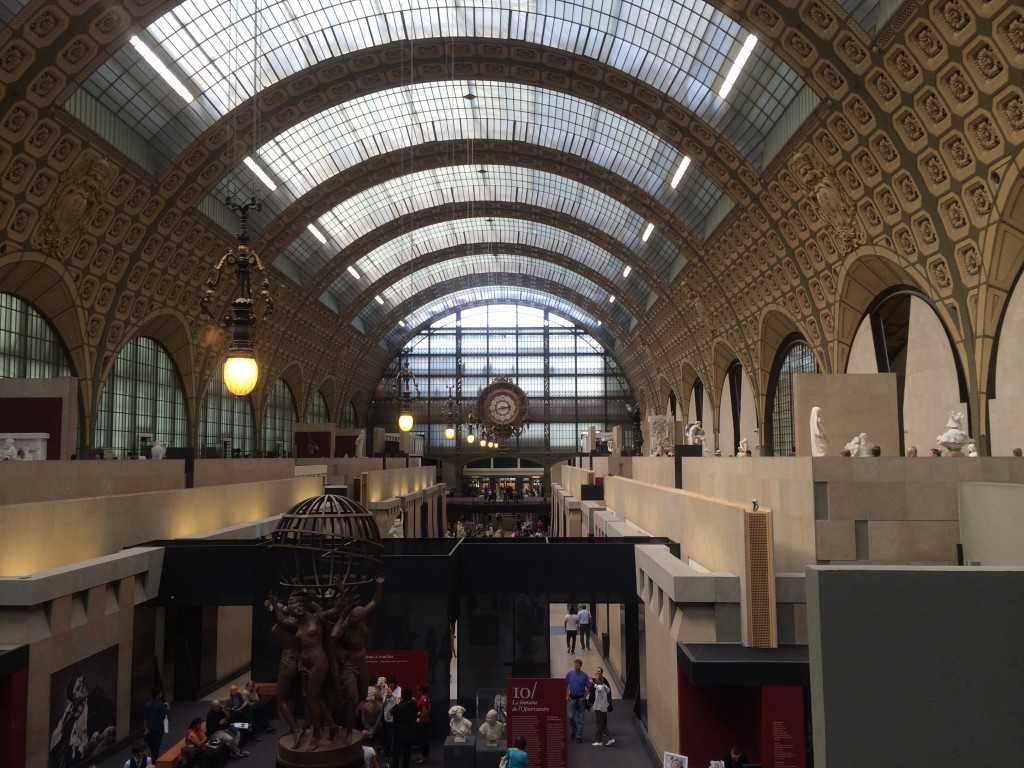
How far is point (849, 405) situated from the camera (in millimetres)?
15195

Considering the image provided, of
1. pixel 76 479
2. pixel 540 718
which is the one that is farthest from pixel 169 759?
pixel 76 479

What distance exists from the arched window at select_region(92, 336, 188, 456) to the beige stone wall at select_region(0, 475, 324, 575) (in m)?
10.8

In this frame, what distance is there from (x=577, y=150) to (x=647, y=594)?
27.9 meters

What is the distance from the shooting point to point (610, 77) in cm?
2800

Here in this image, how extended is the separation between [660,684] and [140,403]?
87.9ft

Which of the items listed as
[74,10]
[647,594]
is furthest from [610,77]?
[647,594]

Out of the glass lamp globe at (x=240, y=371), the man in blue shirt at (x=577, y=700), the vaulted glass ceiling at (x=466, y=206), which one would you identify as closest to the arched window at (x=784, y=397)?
the vaulted glass ceiling at (x=466, y=206)

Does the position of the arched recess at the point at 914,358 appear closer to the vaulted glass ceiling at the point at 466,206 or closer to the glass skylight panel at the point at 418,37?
the glass skylight panel at the point at 418,37

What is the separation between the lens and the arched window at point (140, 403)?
30422 millimetres

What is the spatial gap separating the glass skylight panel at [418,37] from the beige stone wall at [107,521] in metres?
13.0

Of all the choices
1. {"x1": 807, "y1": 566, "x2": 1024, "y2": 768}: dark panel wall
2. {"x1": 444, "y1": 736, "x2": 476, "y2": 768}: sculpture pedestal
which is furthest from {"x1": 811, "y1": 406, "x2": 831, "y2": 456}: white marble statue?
{"x1": 807, "y1": 566, "x2": 1024, "y2": 768}: dark panel wall

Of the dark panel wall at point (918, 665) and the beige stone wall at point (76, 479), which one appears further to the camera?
the beige stone wall at point (76, 479)

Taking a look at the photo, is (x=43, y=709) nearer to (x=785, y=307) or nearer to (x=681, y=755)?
(x=681, y=755)

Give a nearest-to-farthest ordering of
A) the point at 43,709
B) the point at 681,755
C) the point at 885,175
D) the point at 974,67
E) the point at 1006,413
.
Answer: the point at 681,755 < the point at 43,709 < the point at 974,67 < the point at 1006,413 < the point at 885,175
